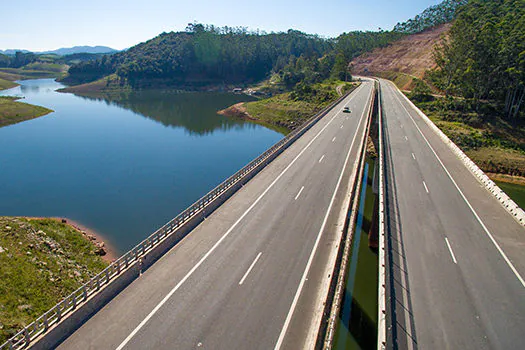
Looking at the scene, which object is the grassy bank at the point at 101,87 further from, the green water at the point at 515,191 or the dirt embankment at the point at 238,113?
the green water at the point at 515,191

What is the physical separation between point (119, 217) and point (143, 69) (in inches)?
6670

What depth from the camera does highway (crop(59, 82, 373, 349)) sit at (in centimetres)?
1562

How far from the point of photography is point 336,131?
55.9m

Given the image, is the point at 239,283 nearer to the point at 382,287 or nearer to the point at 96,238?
the point at 382,287

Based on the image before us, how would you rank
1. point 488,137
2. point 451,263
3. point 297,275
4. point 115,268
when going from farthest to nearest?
point 488,137
point 115,268
point 451,263
point 297,275

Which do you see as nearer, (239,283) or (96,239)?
(239,283)

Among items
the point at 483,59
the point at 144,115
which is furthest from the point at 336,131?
the point at 144,115

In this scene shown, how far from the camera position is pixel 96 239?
3322cm

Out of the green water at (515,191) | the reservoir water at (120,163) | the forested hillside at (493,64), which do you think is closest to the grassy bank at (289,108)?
the reservoir water at (120,163)

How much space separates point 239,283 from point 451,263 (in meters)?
13.8

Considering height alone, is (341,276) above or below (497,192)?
below

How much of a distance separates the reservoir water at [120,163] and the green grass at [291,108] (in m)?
5.75

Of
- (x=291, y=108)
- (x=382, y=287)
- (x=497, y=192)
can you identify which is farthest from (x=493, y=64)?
(x=382, y=287)

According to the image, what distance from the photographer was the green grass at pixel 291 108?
9225cm
